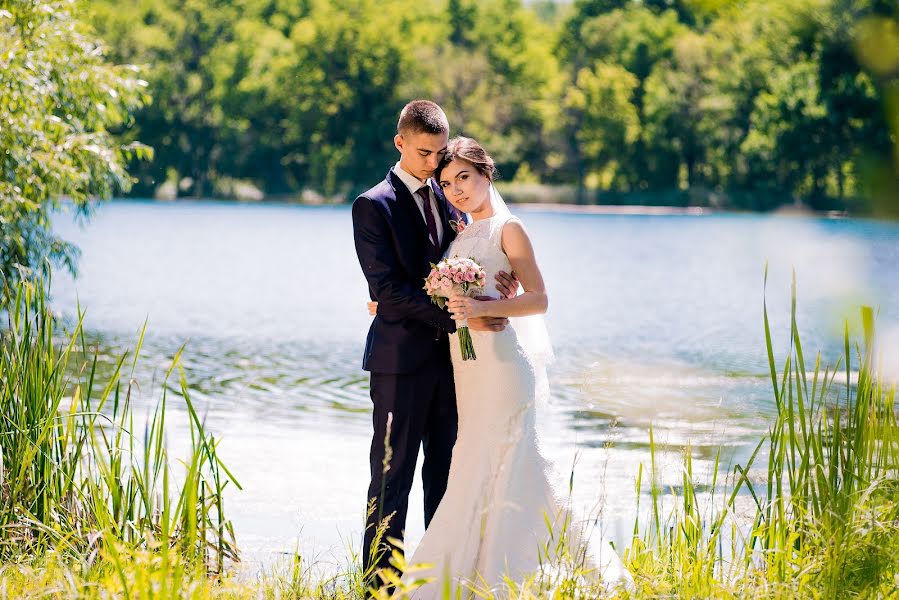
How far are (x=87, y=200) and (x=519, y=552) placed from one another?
860 cm

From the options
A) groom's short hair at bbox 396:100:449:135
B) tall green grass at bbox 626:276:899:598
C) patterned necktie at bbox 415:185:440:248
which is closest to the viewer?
tall green grass at bbox 626:276:899:598

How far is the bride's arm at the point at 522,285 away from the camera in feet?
12.8

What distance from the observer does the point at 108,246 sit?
113 ft

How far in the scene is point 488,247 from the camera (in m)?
4.01

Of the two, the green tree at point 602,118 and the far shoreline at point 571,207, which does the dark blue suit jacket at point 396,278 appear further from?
the green tree at point 602,118

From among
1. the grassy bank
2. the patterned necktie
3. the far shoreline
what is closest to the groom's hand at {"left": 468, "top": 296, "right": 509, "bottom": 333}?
the patterned necktie

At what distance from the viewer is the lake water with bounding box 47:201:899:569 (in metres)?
5.67

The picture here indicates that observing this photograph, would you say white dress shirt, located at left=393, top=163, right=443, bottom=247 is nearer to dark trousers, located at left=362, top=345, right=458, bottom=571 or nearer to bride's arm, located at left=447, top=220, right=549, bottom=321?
bride's arm, located at left=447, top=220, right=549, bottom=321

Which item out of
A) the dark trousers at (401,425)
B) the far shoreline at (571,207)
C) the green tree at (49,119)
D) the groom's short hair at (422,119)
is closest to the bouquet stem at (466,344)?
the dark trousers at (401,425)

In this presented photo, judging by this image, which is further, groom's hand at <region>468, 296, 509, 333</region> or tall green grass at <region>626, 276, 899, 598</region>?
groom's hand at <region>468, 296, 509, 333</region>

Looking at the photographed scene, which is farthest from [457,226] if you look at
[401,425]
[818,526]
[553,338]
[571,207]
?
[571,207]

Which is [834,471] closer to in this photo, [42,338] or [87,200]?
[42,338]

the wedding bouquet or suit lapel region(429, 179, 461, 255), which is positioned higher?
suit lapel region(429, 179, 461, 255)

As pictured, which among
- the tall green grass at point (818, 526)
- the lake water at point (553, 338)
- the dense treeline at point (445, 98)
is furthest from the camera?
the dense treeline at point (445, 98)
